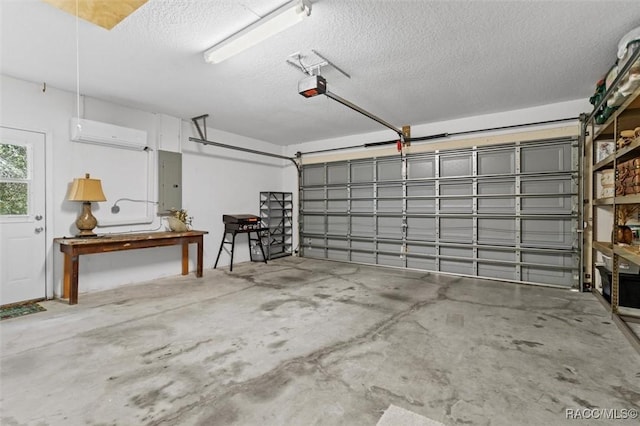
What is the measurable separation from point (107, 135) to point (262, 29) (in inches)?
129

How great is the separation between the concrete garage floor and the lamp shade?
1.35 meters

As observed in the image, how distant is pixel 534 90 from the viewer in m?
4.00

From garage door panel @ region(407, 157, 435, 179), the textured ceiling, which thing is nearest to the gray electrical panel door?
the textured ceiling

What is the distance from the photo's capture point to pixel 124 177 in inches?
182

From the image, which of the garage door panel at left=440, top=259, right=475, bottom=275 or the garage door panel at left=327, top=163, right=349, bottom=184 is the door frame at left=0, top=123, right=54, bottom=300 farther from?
the garage door panel at left=440, top=259, right=475, bottom=275

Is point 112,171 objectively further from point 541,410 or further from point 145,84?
point 541,410

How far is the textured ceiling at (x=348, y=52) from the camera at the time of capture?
2363mm

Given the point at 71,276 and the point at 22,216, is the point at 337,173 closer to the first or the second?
the point at 71,276

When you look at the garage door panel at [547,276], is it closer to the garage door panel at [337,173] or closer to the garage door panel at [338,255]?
the garage door panel at [338,255]

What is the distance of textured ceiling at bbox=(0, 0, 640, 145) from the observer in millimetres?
2363

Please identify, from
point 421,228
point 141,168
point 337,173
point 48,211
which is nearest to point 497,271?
point 421,228

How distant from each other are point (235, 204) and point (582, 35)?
19.4 feet

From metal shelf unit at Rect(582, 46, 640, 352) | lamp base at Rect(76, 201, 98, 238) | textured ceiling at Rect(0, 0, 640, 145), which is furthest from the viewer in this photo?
lamp base at Rect(76, 201, 98, 238)

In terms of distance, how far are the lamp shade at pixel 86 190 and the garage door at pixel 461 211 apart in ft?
14.2
